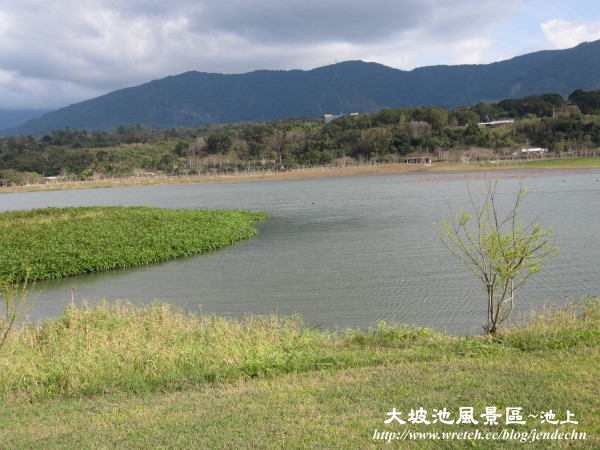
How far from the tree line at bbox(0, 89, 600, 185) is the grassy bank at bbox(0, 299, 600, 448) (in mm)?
115067

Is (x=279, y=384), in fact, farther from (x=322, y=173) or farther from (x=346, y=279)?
(x=322, y=173)

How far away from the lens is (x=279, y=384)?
7590 mm

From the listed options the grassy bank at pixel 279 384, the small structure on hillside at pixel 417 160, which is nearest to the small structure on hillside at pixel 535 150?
the small structure on hillside at pixel 417 160

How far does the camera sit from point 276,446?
17.6 ft

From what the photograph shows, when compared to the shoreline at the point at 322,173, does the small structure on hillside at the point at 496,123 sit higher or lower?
higher

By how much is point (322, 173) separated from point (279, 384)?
111 m

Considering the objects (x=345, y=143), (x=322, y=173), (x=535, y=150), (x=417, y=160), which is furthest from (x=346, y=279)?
(x=345, y=143)

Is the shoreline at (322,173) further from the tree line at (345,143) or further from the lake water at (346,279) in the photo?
the lake water at (346,279)

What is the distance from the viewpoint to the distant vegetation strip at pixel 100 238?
24.1 metres

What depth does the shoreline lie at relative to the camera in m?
91.6

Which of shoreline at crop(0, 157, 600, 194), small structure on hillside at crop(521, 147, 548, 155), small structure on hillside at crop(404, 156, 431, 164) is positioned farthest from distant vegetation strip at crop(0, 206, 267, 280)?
small structure on hillside at crop(521, 147, 548, 155)

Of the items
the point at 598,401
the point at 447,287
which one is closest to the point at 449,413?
the point at 598,401

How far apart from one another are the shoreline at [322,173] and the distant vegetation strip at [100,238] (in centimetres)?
6879

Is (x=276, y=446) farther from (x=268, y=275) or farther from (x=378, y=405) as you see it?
(x=268, y=275)
